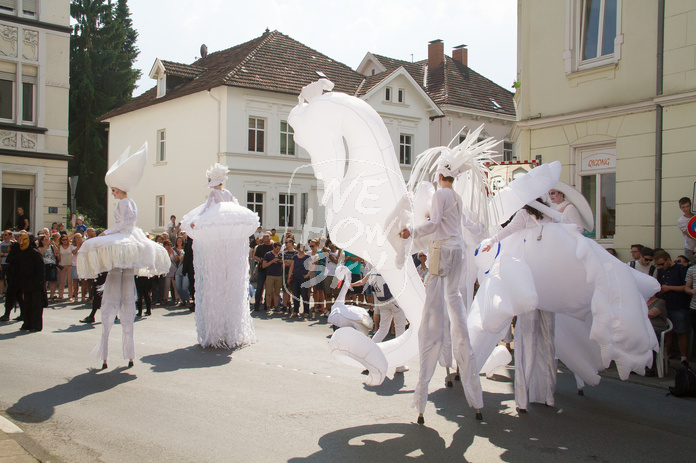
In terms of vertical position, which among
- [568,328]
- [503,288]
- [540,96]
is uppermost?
[540,96]

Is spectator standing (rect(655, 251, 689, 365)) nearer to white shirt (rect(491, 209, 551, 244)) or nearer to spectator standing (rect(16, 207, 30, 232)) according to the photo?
white shirt (rect(491, 209, 551, 244))

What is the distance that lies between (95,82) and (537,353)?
162 feet

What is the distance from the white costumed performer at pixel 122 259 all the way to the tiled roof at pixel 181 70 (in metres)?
27.1

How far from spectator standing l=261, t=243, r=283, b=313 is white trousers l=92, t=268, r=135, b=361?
7.26 m

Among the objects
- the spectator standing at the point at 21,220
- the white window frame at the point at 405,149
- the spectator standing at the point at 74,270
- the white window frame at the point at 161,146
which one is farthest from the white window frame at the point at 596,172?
the white window frame at the point at 161,146

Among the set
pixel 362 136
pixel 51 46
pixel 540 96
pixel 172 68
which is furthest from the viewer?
pixel 172 68

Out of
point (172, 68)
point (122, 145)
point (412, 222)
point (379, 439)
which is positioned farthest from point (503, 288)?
point (122, 145)

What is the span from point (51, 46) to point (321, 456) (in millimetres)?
25499

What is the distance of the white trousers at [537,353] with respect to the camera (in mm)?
6691

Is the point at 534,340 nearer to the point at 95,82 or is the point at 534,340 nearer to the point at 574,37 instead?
the point at 574,37

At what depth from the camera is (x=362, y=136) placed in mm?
6473

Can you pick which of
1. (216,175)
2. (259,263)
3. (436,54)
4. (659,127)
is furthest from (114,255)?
(436,54)

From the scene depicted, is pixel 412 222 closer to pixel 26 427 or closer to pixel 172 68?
pixel 26 427

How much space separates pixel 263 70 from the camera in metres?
31.2
